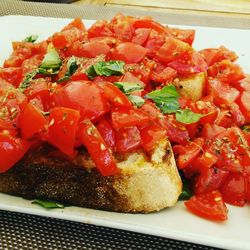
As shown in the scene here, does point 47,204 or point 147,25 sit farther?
point 147,25

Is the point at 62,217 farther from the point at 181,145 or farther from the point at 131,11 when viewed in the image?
the point at 131,11

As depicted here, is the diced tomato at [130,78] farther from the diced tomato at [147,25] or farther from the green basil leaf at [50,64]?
the diced tomato at [147,25]

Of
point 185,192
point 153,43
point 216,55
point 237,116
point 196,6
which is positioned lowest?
point 196,6

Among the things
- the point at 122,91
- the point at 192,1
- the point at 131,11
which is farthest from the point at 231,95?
the point at 192,1

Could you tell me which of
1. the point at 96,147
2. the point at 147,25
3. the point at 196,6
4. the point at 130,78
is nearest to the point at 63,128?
the point at 96,147

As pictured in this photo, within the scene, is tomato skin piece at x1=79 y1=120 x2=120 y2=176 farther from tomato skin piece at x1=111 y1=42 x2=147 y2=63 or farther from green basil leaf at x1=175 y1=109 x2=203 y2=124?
tomato skin piece at x1=111 y1=42 x2=147 y2=63

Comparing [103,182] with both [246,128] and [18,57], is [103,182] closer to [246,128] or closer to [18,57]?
[246,128]

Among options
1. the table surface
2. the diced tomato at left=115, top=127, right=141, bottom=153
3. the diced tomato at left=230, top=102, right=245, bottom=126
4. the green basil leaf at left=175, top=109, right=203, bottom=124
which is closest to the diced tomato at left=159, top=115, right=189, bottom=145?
the green basil leaf at left=175, top=109, right=203, bottom=124
